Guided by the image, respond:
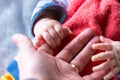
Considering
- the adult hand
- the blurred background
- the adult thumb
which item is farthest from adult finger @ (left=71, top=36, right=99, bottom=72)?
the blurred background

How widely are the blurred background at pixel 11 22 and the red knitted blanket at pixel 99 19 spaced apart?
0.24 m

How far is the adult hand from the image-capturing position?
0.68 meters

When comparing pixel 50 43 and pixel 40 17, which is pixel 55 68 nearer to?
pixel 50 43

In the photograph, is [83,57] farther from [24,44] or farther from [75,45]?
[24,44]

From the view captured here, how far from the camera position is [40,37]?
806mm

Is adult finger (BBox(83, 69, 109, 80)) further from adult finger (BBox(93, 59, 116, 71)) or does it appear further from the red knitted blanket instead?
the red knitted blanket

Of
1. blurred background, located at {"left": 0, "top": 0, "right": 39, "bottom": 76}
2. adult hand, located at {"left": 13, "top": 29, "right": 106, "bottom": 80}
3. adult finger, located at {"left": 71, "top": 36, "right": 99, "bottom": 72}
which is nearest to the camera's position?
adult hand, located at {"left": 13, "top": 29, "right": 106, "bottom": 80}

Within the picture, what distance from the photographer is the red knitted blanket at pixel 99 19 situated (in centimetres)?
86

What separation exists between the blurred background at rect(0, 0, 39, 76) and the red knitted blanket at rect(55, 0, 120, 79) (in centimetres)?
24

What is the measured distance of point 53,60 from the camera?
75cm

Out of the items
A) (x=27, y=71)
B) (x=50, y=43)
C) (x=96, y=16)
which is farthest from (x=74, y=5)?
(x=27, y=71)

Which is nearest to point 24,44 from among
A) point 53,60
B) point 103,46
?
point 53,60

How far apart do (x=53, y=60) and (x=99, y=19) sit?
208mm

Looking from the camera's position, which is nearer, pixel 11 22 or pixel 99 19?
pixel 99 19
